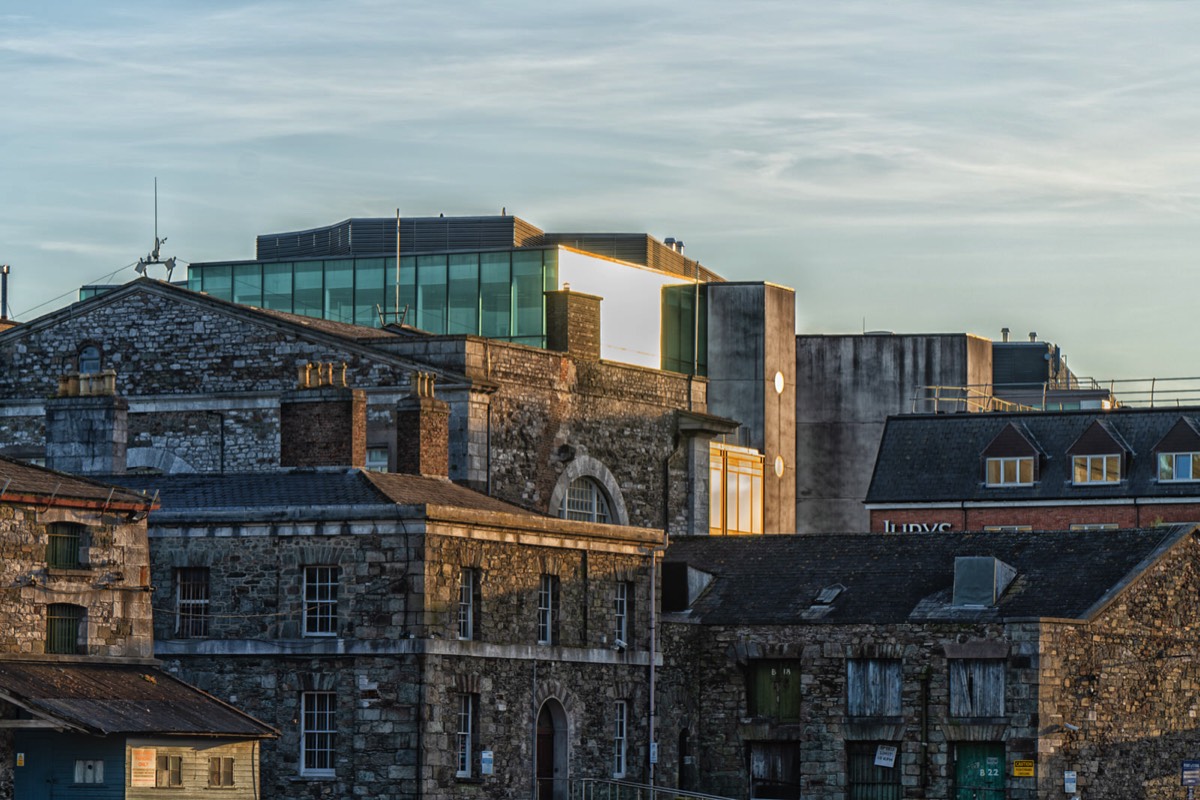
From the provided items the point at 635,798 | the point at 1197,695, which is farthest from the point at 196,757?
the point at 1197,695

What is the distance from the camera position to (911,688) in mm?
56531

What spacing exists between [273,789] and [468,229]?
47.7 metres

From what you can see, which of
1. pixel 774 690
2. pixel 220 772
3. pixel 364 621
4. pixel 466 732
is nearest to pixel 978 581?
pixel 774 690

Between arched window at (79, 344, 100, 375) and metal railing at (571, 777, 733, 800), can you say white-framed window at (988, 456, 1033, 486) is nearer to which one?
metal railing at (571, 777, 733, 800)

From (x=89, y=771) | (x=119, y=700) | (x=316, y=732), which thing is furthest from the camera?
(x=316, y=732)

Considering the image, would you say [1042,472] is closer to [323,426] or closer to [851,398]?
[851,398]

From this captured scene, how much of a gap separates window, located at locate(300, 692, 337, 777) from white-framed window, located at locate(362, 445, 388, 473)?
9.84 metres

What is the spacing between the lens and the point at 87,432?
179 feet

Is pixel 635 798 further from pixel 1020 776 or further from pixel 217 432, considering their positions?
pixel 217 432

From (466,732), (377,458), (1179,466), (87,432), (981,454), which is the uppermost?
(981,454)

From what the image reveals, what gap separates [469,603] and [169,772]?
902 centimetres

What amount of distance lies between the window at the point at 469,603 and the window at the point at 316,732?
10.1 feet

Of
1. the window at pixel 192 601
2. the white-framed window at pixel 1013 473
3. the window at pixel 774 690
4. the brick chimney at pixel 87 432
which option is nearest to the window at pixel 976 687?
the window at pixel 774 690

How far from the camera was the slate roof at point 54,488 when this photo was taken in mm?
44719
